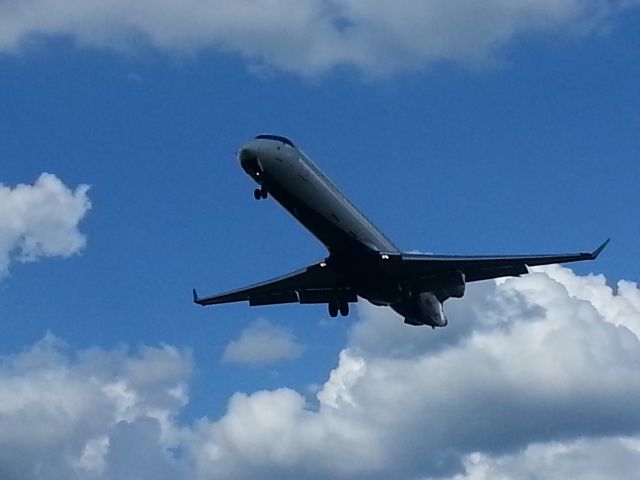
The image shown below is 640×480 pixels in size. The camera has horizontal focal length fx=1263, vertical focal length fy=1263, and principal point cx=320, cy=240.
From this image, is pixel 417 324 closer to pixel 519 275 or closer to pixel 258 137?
pixel 519 275

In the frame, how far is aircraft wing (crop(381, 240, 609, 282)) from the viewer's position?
279 ft

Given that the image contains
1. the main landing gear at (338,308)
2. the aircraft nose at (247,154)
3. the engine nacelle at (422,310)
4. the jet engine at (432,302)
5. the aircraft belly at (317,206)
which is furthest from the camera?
the main landing gear at (338,308)

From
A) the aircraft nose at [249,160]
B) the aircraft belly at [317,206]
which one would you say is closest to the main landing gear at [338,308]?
the aircraft belly at [317,206]

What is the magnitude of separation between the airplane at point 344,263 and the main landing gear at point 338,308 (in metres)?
0.07

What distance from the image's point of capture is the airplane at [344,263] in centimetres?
7800

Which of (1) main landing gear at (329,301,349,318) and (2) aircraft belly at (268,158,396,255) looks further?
(1) main landing gear at (329,301,349,318)

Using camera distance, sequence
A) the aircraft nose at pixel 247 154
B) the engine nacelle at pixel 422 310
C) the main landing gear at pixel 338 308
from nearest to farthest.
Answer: the aircraft nose at pixel 247 154 → the engine nacelle at pixel 422 310 → the main landing gear at pixel 338 308

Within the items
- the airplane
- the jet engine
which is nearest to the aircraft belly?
the airplane

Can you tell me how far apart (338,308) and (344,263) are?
8897mm

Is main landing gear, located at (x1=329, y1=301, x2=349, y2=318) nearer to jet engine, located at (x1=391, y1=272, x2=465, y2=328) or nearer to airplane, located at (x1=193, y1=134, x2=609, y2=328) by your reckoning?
airplane, located at (x1=193, y1=134, x2=609, y2=328)

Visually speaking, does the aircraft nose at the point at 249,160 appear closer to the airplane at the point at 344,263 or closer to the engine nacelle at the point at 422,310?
the airplane at the point at 344,263

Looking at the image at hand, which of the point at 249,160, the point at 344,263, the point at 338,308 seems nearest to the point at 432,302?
the point at 338,308

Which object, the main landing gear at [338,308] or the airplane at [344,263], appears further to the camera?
the main landing gear at [338,308]

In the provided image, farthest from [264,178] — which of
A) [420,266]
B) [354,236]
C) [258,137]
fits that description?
[420,266]
